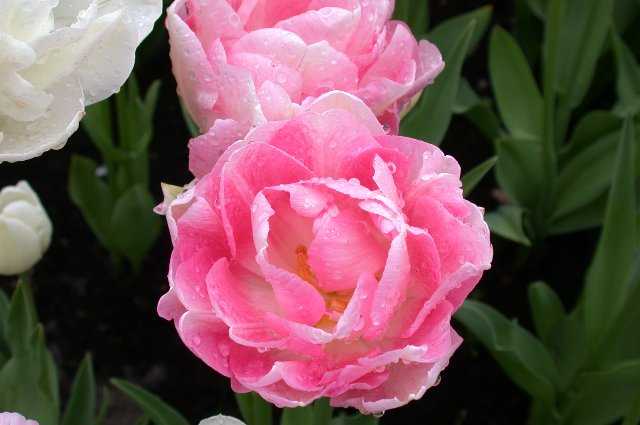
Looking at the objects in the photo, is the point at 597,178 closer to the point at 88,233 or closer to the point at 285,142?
the point at 88,233

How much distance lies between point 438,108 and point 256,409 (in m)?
0.41

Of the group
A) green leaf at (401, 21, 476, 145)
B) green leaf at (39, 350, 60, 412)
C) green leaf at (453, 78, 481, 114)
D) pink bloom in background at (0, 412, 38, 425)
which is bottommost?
green leaf at (39, 350, 60, 412)

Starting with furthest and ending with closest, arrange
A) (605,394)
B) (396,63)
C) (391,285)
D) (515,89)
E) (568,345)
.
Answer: (515,89) < (568,345) < (605,394) < (396,63) < (391,285)

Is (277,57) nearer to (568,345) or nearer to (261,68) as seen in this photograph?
(261,68)

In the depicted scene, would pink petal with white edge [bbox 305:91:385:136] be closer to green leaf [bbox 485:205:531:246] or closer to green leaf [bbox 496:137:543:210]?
green leaf [bbox 485:205:531:246]

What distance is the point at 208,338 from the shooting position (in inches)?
22.7

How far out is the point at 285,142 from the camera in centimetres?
58

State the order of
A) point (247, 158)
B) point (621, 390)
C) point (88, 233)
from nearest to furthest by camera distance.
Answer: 1. point (247, 158)
2. point (621, 390)
3. point (88, 233)

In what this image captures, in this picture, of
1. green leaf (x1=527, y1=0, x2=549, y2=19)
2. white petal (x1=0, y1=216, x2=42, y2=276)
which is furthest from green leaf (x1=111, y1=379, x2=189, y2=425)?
green leaf (x1=527, y1=0, x2=549, y2=19)

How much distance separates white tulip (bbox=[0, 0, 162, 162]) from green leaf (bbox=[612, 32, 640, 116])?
1.06 metres

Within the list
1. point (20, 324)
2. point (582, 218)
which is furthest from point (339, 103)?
point (582, 218)

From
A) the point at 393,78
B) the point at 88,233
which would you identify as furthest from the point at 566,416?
the point at 88,233

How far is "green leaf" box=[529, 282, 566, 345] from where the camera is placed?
1.29 m

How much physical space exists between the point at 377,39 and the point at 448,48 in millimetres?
799
